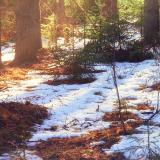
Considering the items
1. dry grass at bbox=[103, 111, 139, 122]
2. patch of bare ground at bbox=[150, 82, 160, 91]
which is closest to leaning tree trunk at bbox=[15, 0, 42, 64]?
patch of bare ground at bbox=[150, 82, 160, 91]

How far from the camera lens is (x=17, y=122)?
7.64m

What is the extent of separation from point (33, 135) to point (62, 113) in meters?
1.50

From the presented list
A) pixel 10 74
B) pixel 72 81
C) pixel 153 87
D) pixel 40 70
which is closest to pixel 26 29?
pixel 40 70

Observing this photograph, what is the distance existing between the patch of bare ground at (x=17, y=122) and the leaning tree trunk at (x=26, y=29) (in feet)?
23.5

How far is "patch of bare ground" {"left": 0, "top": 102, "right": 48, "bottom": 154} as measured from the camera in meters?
6.83

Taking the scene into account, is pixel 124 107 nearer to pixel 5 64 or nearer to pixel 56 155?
pixel 56 155

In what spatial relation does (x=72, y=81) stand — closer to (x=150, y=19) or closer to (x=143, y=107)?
(x=143, y=107)

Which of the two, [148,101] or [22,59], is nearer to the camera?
[148,101]

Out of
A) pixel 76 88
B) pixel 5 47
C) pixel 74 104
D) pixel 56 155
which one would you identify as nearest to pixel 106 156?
pixel 56 155

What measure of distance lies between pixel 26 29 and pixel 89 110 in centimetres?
759

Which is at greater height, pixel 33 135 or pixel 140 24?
pixel 140 24

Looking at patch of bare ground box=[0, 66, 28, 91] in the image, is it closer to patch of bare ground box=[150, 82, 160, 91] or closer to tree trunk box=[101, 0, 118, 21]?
patch of bare ground box=[150, 82, 160, 91]

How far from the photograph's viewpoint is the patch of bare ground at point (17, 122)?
22.4ft

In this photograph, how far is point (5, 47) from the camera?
78.4 feet
